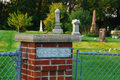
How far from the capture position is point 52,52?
8.20ft

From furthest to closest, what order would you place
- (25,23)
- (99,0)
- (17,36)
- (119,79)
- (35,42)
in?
1. (99,0)
2. (25,23)
3. (119,79)
4. (17,36)
5. (35,42)

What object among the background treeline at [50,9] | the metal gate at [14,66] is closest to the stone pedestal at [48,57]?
the metal gate at [14,66]

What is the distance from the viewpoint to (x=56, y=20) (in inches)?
765

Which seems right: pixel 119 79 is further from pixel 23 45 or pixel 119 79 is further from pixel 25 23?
pixel 25 23

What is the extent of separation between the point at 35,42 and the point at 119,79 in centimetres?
317

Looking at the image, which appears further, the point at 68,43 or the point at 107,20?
the point at 107,20

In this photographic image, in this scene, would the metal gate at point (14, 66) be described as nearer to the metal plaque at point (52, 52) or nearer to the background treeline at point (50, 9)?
the metal plaque at point (52, 52)

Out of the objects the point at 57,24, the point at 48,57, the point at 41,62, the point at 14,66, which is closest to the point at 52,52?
the point at 48,57

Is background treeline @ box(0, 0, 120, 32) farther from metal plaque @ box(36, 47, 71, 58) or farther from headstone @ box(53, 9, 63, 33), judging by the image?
metal plaque @ box(36, 47, 71, 58)

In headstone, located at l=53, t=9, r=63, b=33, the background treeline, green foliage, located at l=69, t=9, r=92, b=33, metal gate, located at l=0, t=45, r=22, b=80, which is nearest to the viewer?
metal gate, located at l=0, t=45, r=22, b=80

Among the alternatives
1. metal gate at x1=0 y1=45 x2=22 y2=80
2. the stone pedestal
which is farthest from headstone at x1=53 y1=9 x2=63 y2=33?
the stone pedestal

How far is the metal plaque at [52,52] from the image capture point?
246cm

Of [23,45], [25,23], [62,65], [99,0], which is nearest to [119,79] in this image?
[62,65]

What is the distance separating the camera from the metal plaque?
2.46m
